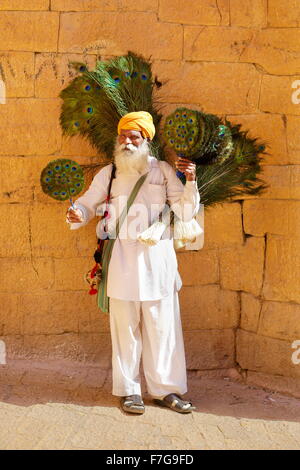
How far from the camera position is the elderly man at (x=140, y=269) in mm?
4062

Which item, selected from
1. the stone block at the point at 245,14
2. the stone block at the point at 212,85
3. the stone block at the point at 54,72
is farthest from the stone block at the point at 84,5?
the stone block at the point at 245,14

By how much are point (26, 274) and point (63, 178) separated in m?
1.38

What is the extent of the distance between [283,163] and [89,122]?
5.34 ft

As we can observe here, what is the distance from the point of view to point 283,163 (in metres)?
4.80

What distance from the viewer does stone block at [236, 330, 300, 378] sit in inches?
189

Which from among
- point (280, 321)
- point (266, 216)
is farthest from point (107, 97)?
point (280, 321)

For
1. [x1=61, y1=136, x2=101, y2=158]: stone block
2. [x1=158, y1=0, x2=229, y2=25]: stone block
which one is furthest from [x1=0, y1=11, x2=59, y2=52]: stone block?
[x1=158, y1=0, x2=229, y2=25]: stone block

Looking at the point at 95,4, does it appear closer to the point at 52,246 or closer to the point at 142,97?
the point at 142,97

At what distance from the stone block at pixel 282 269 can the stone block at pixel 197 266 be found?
47 cm

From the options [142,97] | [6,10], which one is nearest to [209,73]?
[142,97]

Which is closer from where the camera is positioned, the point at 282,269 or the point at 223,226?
the point at 282,269

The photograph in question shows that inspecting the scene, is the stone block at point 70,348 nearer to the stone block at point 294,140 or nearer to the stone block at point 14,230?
the stone block at point 14,230

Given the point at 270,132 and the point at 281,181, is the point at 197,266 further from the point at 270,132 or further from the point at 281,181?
the point at 270,132

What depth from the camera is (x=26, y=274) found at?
5031mm
